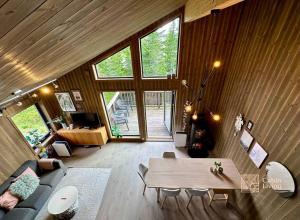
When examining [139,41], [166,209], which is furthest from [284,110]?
[139,41]

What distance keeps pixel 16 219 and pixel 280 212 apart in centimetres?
538

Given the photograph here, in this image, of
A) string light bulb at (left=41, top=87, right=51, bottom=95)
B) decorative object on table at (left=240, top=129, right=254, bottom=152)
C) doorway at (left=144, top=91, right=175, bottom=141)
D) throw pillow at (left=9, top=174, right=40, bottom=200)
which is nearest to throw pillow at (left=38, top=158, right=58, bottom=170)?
throw pillow at (left=9, top=174, right=40, bottom=200)

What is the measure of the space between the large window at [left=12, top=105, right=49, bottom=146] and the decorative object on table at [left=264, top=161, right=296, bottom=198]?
254 inches

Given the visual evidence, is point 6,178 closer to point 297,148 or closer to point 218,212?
point 218,212

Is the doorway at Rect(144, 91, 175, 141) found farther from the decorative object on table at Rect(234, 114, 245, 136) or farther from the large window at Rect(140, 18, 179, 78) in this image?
the decorative object on table at Rect(234, 114, 245, 136)

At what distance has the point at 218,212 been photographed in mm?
3785

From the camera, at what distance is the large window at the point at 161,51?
444cm

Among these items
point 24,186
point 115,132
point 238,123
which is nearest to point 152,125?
point 115,132

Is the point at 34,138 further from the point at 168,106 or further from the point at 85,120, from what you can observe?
the point at 168,106

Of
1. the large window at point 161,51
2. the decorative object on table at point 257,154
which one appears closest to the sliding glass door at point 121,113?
the large window at point 161,51

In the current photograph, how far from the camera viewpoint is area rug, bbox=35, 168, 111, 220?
3926 millimetres

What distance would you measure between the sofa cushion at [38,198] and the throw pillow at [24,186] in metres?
0.10

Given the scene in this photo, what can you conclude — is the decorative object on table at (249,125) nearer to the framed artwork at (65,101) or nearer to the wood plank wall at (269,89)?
the wood plank wall at (269,89)

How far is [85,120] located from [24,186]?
8.64 feet
